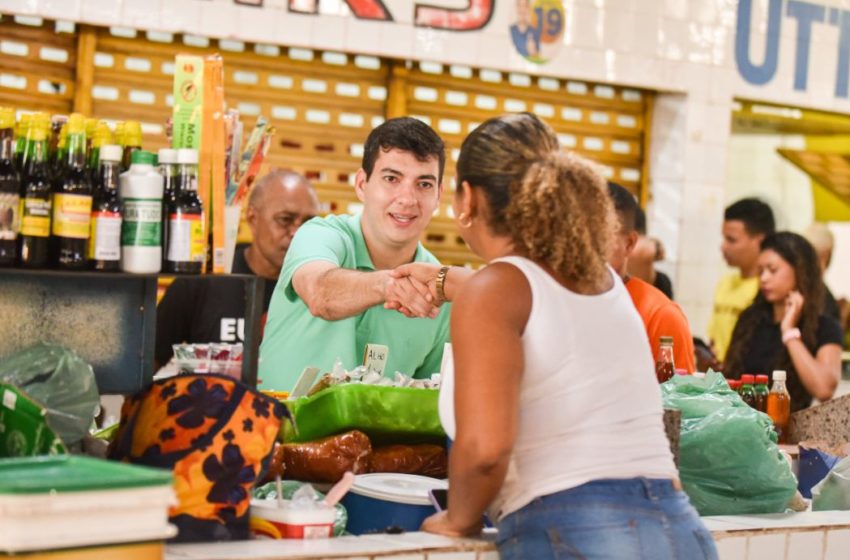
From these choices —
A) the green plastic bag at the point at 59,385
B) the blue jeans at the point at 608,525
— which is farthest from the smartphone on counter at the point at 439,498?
the green plastic bag at the point at 59,385

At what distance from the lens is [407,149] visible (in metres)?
4.50

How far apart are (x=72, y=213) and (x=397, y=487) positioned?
975 mm

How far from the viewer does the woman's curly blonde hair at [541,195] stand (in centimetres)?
268

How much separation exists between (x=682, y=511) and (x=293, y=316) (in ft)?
6.75

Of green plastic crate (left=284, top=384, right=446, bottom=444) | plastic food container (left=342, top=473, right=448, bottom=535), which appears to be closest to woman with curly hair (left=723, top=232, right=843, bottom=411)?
green plastic crate (left=284, top=384, right=446, bottom=444)

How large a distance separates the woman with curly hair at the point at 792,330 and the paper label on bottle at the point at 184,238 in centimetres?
415

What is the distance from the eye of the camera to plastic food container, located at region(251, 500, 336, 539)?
2.83 meters

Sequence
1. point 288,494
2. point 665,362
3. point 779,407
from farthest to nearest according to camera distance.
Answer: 1. point 779,407
2. point 665,362
3. point 288,494

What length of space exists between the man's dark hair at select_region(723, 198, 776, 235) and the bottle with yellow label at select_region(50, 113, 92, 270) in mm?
5303

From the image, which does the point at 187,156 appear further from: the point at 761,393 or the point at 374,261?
the point at 761,393

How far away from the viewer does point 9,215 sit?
8.86 ft

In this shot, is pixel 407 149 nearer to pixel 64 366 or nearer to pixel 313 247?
pixel 313 247

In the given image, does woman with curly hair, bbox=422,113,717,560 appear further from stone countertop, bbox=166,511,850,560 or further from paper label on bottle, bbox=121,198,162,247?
paper label on bottle, bbox=121,198,162,247

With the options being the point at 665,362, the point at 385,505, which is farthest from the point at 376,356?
→ the point at 385,505
